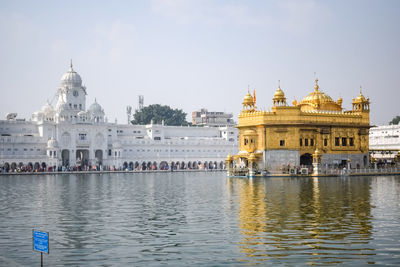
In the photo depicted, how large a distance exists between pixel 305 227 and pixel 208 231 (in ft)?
9.61

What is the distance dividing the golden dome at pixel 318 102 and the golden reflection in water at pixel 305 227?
31106mm

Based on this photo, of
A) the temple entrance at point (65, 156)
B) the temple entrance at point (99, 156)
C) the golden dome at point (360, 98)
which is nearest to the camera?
the golden dome at point (360, 98)

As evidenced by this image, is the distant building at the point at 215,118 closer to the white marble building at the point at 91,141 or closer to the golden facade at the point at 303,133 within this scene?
the white marble building at the point at 91,141

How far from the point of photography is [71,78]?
330 feet

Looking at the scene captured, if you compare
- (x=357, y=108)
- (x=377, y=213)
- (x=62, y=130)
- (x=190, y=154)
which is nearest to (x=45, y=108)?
(x=62, y=130)

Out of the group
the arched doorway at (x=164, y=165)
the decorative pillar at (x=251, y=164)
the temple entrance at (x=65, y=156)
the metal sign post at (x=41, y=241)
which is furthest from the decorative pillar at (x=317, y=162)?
the temple entrance at (x=65, y=156)

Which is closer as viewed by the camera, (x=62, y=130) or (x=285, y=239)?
(x=285, y=239)

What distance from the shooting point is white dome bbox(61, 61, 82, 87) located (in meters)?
100

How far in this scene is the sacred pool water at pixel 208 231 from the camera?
563 inches

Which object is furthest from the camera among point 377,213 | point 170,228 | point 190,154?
point 190,154

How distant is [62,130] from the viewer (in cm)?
Result: 9269

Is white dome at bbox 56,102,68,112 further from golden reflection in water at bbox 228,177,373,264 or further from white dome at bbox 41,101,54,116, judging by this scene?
golden reflection in water at bbox 228,177,373,264

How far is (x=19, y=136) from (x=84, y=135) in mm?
10956

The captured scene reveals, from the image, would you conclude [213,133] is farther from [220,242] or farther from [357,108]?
[220,242]
